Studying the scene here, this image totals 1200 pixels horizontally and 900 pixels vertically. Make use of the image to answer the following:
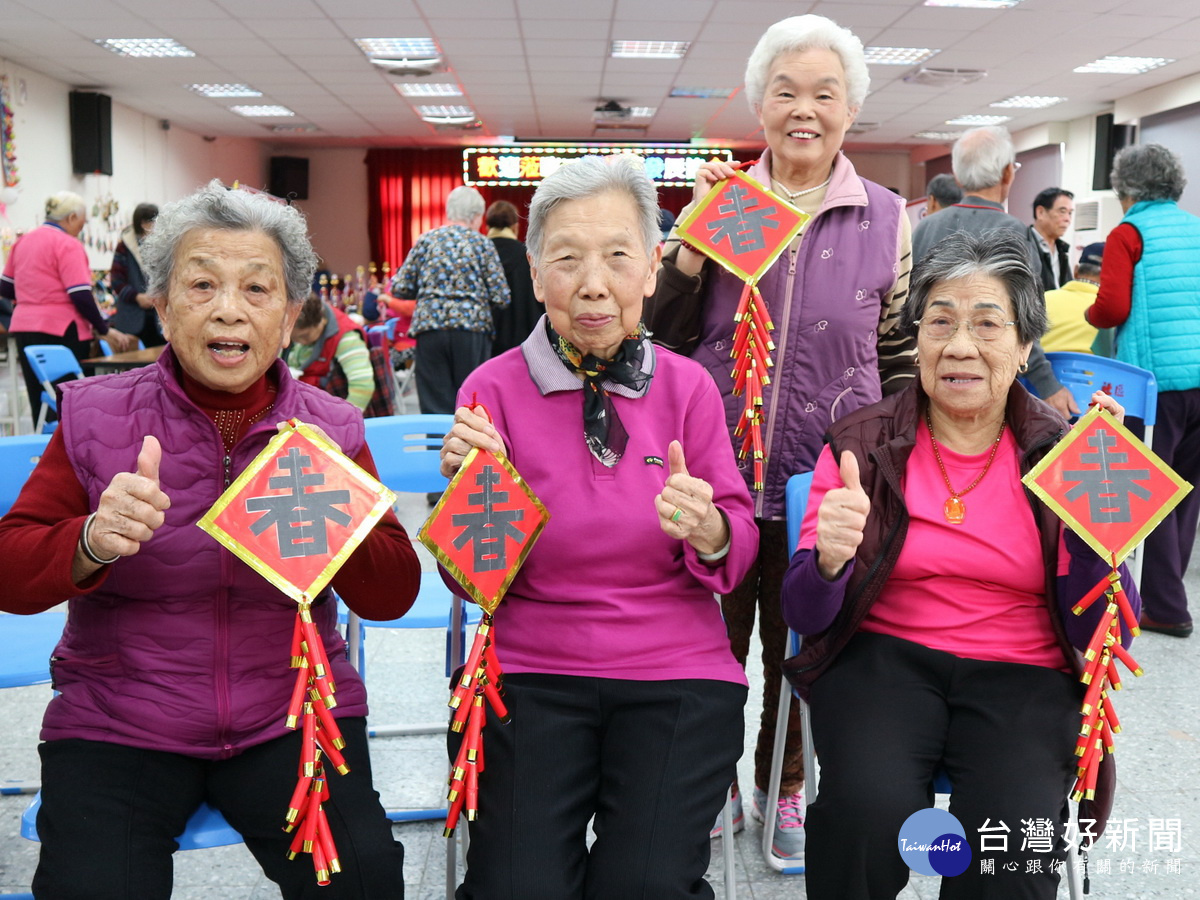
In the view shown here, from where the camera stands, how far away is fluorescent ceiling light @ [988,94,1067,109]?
1069cm

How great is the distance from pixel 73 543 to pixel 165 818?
1.33ft

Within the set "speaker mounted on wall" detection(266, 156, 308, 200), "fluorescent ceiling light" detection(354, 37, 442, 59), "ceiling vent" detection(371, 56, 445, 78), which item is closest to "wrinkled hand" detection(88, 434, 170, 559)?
"fluorescent ceiling light" detection(354, 37, 442, 59)

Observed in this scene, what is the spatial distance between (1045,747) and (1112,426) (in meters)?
0.50

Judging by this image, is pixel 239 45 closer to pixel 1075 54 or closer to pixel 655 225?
pixel 1075 54

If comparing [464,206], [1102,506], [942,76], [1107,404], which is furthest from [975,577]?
[942,76]

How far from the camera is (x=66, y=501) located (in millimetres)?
1421

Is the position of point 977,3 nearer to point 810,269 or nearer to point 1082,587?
point 810,269

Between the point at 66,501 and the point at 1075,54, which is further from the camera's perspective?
the point at 1075,54

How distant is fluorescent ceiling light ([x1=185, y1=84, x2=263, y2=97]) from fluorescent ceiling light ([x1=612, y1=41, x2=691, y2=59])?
4.06m

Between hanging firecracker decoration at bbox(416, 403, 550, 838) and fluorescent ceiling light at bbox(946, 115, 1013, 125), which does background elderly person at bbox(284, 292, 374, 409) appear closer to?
hanging firecracker decoration at bbox(416, 403, 550, 838)

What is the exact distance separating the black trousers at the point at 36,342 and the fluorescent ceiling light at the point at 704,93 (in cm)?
671

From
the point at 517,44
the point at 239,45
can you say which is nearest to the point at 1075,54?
the point at 517,44

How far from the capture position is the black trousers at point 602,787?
131 centimetres

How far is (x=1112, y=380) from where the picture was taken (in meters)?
2.97
